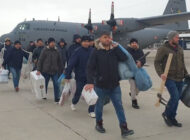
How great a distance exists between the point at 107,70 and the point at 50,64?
9.78ft

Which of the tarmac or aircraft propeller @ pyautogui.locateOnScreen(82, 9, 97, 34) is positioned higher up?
aircraft propeller @ pyautogui.locateOnScreen(82, 9, 97, 34)

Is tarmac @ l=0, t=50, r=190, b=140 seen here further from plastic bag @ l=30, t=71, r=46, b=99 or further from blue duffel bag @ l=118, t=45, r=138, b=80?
blue duffel bag @ l=118, t=45, r=138, b=80

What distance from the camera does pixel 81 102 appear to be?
713cm

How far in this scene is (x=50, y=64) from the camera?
6.98 metres

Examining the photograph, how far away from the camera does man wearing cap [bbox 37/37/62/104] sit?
6.99m

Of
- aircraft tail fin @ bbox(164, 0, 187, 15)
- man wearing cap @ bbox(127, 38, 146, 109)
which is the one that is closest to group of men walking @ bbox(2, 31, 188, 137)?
man wearing cap @ bbox(127, 38, 146, 109)

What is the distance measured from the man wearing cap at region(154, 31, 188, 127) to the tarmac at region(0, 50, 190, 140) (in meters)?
0.39

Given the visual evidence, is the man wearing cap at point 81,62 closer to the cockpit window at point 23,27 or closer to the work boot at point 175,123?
the work boot at point 175,123

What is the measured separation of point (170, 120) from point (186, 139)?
0.75 metres

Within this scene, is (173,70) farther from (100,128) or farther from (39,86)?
(39,86)

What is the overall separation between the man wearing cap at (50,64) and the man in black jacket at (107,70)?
2.78 meters

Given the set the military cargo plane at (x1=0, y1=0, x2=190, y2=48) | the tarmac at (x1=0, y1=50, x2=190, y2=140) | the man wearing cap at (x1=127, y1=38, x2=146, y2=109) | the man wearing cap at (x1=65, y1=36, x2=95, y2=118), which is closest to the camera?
the tarmac at (x1=0, y1=50, x2=190, y2=140)

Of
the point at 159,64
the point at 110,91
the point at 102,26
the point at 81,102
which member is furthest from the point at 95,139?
the point at 102,26

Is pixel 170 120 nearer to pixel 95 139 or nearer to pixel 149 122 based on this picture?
pixel 149 122
